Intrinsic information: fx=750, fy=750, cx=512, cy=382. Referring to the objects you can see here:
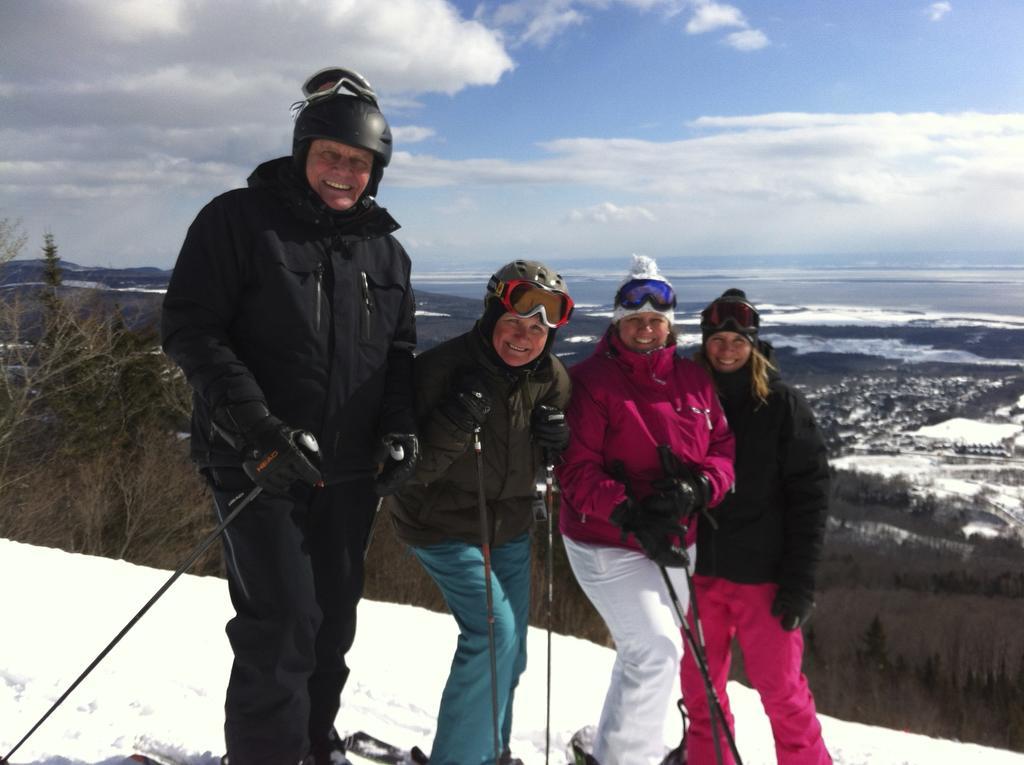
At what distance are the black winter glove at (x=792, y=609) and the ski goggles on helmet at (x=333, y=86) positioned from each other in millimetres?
2853

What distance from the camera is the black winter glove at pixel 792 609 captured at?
351 cm

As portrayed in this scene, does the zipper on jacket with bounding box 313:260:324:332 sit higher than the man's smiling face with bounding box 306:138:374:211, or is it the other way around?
the man's smiling face with bounding box 306:138:374:211

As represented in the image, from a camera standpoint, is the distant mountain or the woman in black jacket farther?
the distant mountain

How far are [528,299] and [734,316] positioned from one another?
46.6 inches

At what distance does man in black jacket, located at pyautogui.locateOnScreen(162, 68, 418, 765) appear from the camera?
263cm

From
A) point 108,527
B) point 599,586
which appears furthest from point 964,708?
point 599,586

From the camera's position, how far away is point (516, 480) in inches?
131

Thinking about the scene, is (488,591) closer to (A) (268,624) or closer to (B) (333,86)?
(A) (268,624)

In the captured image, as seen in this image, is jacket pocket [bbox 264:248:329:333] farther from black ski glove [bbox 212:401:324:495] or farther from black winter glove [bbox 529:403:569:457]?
black winter glove [bbox 529:403:569:457]

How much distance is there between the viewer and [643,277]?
3693mm

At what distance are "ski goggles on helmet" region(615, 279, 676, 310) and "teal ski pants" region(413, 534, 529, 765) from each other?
138 centimetres

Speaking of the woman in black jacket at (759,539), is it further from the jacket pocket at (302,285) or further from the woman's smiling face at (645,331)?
the jacket pocket at (302,285)

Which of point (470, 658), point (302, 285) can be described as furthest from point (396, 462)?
point (470, 658)

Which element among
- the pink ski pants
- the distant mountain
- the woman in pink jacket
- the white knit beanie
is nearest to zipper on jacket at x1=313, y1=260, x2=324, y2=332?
the woman in pink jacket
